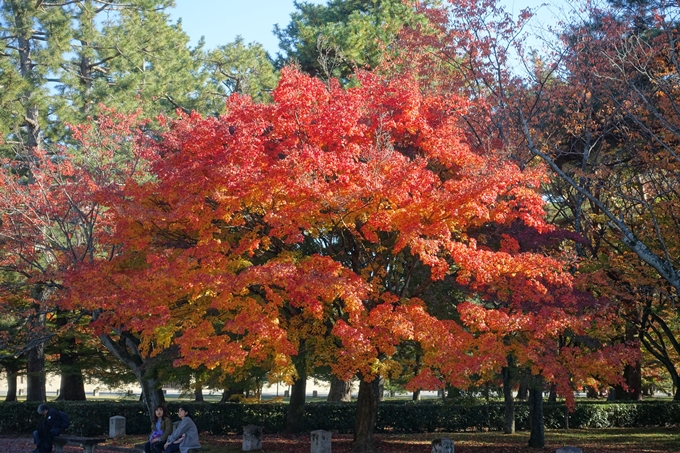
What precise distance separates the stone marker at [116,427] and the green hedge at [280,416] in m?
1.39

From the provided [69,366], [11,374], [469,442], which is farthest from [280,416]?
[11,374]

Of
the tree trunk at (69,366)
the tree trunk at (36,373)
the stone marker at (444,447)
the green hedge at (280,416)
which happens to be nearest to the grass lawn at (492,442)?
the green hedge at (280,416)

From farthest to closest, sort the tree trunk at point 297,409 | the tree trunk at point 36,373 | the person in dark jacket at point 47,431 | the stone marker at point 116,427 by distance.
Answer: the tree trunk at point 36,373 < the tree trunk at point 297,409 < the stone marker at point 116,427 < the person in dark jacket at point 47,431

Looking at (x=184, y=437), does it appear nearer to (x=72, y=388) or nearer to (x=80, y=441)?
(x=80, y=441)

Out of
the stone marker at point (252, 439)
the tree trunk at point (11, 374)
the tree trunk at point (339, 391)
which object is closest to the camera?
the stone marker at point (252, 439)

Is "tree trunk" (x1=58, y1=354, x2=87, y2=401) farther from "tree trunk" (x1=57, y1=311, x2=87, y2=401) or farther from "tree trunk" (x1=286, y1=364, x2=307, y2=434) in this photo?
"tree trunk" (x1=286, y1=364, x2=307, y2=434)

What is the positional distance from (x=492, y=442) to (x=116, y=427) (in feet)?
40.0

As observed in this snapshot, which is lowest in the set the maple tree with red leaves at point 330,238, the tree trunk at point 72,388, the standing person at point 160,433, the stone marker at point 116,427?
the stone marker at point 116,427

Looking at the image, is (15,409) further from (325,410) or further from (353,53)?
(353,53)

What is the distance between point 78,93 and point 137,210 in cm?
1895

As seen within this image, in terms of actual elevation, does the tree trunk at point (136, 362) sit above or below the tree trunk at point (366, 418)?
above

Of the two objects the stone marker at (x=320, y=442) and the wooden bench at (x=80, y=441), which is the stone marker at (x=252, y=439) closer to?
the stone marker at (x=320, y=442)

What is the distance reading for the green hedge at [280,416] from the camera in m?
24.8

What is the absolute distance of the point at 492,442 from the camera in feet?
72.9
